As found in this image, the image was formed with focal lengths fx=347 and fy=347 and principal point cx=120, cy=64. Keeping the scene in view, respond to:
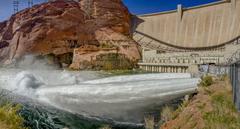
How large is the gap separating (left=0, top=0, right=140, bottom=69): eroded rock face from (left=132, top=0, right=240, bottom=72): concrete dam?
3874 millimetres

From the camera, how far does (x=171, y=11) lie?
64.8 meters

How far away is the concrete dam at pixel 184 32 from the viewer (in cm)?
4803

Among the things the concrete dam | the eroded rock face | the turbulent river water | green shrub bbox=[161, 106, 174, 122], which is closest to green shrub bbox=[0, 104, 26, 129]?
the turbulent river water

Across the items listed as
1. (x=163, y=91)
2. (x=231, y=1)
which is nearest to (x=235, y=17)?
(x=231, y=1)

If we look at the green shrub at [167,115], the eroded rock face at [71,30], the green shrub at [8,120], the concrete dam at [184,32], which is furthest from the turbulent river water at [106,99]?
the eroded rock face at [71,30]

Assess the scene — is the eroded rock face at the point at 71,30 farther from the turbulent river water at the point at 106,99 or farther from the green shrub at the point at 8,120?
the green shrub at the point at 8,120

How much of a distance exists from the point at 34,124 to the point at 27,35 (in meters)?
50.6

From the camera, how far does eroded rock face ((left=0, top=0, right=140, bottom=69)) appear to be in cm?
6141

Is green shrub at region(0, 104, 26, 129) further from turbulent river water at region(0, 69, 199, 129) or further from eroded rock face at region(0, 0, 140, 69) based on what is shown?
eroded rock face at region(0, 0, 140, 69)

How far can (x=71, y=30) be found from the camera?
63250 millimetres

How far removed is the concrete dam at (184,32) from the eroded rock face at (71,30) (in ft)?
12.7

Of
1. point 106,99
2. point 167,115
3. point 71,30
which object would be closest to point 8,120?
point 167,115

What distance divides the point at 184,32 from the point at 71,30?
66.6ft

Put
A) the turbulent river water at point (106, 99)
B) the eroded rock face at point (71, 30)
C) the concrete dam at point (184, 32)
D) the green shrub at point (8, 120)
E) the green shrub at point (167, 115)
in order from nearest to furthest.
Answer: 1. the green shrub at point (8, 120)
2. the green shrub at point (167, 115)
3. the turbulent river water at point (106, 99)
4. the concrete dam at point (184, 32)
5. the eroded rock face at point (71, 30)
